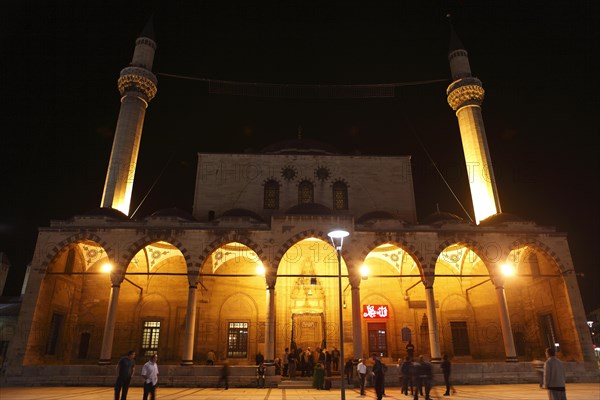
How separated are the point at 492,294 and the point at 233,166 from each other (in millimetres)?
15063

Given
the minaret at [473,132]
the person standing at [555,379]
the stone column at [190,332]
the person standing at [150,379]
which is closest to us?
the person standing at [555,379]

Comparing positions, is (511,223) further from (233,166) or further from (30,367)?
(30,367)

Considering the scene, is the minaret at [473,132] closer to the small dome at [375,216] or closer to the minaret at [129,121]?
the small dome at [375,216]

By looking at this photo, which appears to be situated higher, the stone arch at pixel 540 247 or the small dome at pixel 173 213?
the small dome at pixel 173 213

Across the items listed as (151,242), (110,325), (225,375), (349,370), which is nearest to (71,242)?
(151,242)

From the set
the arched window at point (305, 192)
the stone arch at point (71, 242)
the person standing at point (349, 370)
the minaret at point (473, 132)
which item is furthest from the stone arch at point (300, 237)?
the minaret at point (473, 132)

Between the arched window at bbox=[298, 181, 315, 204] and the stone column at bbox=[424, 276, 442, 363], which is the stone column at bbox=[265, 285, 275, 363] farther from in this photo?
the arched window at bbox=[298, 181, 315, 204]

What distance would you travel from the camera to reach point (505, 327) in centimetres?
1518

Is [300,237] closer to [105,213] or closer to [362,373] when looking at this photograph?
[362,373]

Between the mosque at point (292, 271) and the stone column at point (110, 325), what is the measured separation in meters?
0.05

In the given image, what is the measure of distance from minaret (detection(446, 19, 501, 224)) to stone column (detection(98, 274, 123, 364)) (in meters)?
17.0

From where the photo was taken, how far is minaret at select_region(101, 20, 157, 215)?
1938 centimetres

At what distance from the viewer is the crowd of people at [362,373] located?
5895 mm

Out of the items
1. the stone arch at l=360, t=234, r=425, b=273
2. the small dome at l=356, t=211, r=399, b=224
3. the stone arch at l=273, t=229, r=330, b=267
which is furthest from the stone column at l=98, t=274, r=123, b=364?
the small dome at l=356, t=211, r=399, b=224
